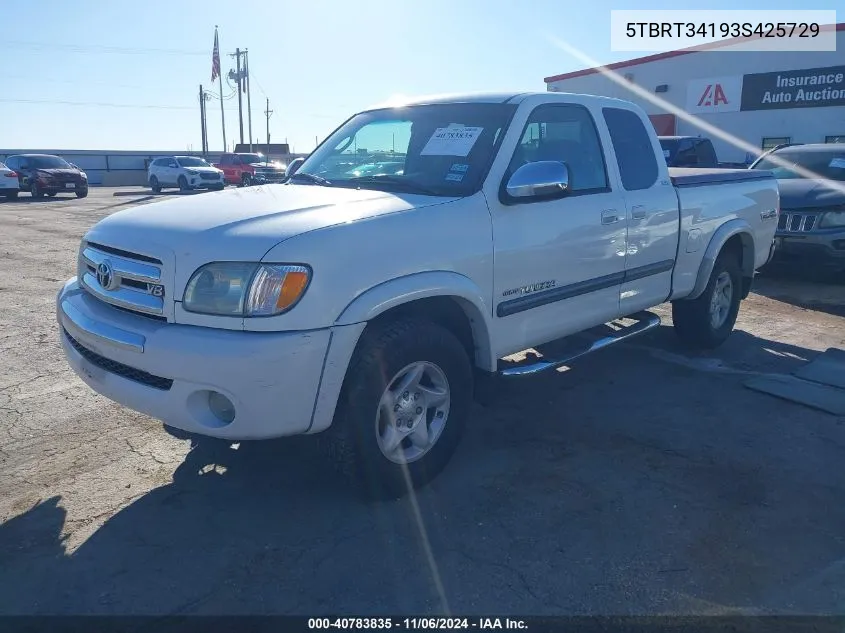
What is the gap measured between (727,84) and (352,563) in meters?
26.1

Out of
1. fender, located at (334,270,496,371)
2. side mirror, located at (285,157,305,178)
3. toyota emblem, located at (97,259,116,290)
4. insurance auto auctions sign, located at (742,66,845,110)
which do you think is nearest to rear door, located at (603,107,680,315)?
fender, located at (334,270,496,371)

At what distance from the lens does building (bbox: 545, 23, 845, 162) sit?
72.6 ft

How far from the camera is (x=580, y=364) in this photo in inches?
230

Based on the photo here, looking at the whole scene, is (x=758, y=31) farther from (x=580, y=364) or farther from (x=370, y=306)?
(x=370, y=306)

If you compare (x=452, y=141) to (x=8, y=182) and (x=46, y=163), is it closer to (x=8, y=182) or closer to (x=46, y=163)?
(x=8, y=182)

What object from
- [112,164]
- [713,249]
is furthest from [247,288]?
[112,164]

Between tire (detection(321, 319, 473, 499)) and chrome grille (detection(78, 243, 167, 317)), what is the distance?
37.1 inches

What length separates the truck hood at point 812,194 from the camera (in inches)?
343

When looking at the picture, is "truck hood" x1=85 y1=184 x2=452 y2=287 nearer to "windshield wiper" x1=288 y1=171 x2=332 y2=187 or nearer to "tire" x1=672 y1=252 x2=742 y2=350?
"windshield wiper" x1=288 y1=171 x2=332 y2=187

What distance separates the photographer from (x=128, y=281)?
3.33 m

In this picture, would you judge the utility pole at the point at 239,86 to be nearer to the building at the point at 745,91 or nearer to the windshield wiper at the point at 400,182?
the building at the point at 745,91

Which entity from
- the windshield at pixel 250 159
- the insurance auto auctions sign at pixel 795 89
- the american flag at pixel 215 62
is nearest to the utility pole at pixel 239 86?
the american flag at pixel 215 62

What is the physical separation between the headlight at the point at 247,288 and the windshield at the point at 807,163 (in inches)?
351

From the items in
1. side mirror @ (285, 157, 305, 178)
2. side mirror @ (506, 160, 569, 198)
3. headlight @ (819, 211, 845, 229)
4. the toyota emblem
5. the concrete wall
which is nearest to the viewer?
the toyota emblem
